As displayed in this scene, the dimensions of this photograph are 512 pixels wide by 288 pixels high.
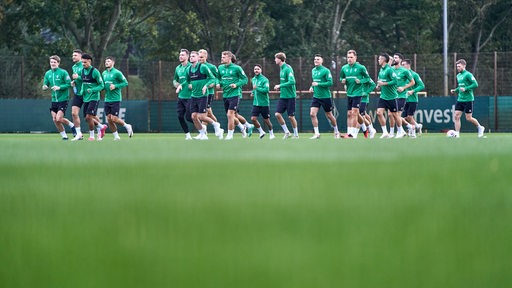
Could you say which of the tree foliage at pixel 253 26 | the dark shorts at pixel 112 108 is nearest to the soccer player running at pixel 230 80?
the dark shorts at pixel 112 108

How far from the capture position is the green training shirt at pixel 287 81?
2448 centimetres

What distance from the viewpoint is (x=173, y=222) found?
5.13 ft

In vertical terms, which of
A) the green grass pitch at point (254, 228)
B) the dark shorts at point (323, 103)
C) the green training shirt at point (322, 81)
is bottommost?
the dark shorts at point (323, 103)

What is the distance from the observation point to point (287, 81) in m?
24.6

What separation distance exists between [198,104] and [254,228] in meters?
20.9

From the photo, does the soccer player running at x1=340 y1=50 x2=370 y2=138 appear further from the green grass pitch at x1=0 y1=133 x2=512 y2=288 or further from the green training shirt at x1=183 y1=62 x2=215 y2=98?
the green grass pitch at x1=0 y1=133 x2=512 y2=288

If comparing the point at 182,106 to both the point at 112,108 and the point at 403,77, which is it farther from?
the point at 403,77

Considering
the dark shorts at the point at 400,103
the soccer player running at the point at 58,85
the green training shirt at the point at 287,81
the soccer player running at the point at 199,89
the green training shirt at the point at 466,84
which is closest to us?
the soccer player running at the point at 199,89

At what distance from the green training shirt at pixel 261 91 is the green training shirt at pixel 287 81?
581mm

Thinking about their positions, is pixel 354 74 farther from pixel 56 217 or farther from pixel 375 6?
pixel 375 6

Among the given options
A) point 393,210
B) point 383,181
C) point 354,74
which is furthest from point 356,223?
point 354,74

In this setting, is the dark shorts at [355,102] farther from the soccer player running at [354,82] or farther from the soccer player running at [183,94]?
the soccer player running at [183,94]

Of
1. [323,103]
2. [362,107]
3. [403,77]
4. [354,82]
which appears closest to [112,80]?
[323,103]

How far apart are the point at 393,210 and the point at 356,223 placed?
0.08m
